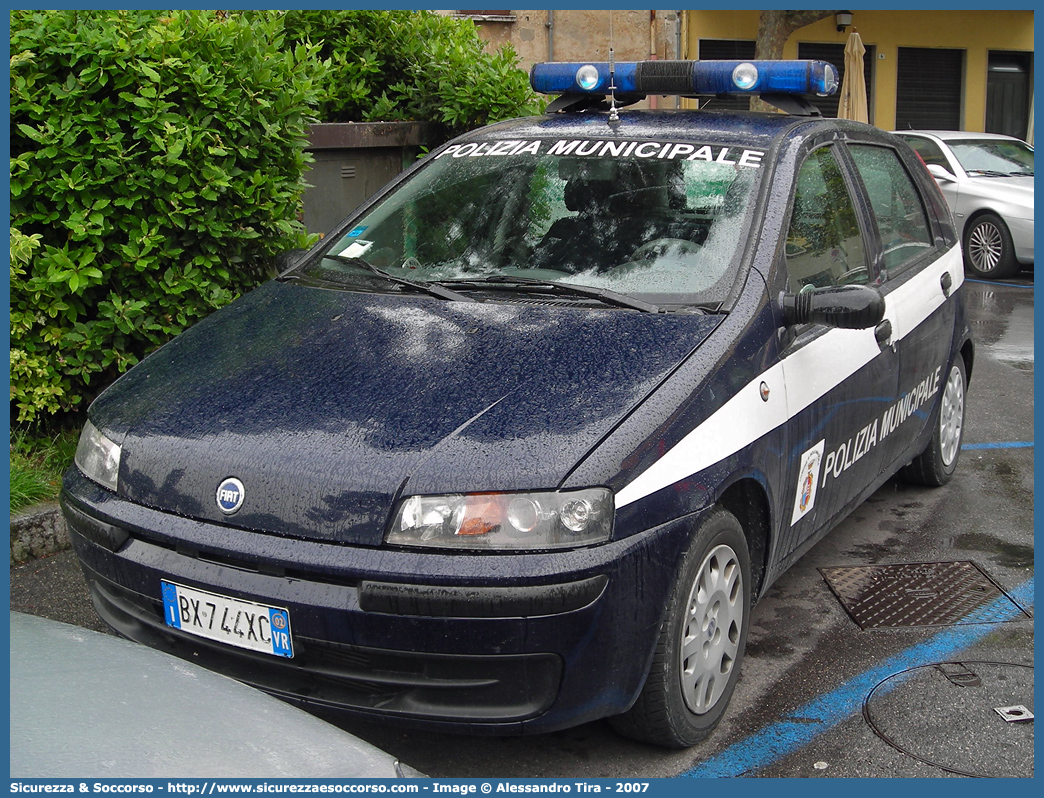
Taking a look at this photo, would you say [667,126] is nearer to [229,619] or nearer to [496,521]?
[496,521]

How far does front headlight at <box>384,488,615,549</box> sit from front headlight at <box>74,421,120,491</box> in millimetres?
918

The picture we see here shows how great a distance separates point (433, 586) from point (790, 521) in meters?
1.43

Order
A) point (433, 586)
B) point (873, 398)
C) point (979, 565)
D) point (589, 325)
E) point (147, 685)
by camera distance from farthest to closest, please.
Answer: point (979, 565), point (873, 398), point (589, 325), point (433, 586), point (147, 685)

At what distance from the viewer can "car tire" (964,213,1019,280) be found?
1187 centimetres

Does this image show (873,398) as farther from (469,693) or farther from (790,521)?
(469,693)

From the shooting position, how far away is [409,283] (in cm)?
370

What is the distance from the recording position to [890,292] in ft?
13.7

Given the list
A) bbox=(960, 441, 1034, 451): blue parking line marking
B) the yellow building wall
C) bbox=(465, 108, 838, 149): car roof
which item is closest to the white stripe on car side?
bbox=(465, 108, 838, 149): car roof

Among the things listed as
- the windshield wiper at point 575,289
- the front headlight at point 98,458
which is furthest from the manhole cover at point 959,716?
the front headlight at point 98,458

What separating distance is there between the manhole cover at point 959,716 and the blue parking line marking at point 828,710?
0.04 metres

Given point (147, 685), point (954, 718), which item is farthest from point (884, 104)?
point (147, 685)

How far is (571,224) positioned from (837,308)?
0.95 meters

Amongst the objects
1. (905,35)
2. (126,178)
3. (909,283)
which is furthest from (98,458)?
(905,35)

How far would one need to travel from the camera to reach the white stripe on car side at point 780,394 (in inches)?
111
